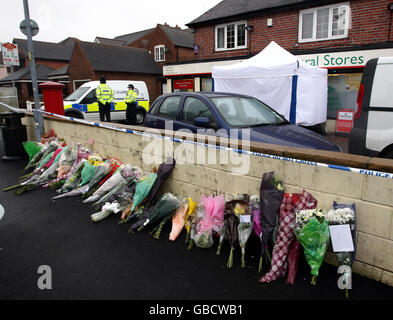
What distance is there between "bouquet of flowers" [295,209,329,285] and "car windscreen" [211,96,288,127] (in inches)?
92.5

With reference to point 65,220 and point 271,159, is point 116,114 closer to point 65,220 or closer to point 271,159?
point 65,220

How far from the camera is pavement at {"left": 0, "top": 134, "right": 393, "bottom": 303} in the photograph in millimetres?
2541

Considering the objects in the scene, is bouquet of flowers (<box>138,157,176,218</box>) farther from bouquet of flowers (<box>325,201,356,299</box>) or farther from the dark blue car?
bouquet of flowers (<box>325,201,356,299</box>)

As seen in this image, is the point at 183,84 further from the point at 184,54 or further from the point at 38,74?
the point at 38,74

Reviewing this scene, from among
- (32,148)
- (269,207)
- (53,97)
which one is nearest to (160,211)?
(269,207)

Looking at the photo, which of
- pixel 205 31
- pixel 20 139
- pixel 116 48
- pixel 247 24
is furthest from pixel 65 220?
pixel 116 48

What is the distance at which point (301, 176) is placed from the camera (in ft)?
9.87

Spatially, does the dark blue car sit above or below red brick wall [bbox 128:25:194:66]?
below

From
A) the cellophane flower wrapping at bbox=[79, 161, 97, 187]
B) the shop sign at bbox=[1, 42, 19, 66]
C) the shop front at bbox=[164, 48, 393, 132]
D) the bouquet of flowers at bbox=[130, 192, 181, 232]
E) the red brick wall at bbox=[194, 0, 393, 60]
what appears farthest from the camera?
the red brick wall at bbox=[194, 0, 393, 60]

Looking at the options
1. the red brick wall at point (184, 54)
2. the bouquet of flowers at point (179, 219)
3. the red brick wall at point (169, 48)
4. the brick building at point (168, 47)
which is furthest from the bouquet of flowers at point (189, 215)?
the red brick wall at point (184, 54)

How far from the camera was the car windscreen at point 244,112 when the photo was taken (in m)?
4.83

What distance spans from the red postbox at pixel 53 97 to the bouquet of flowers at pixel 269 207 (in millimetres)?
7126

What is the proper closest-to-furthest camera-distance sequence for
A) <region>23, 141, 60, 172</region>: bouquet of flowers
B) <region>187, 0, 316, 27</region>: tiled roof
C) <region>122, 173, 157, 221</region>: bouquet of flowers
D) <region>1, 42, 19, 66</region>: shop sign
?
1. <region>122, 173, 157, 221</region>: bouquet of flowers
2. <region>23, 141, 60, 172</region>: bouquet of flowers
3. <region>1, 42, 19, 66</region>: shop sign
4. <region>187, 0, 316, 27</region>: tiled roof

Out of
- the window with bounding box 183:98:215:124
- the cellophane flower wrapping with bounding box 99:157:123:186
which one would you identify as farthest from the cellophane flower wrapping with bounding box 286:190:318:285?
the cellophane flower wrapping with bounding box 99:157:123:186
